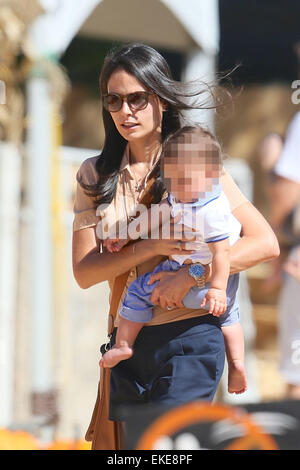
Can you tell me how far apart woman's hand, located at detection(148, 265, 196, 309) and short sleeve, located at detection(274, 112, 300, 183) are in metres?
1.75

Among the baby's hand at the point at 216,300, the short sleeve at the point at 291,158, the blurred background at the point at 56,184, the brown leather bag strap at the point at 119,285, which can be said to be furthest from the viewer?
the blurred background at the point at 56,184

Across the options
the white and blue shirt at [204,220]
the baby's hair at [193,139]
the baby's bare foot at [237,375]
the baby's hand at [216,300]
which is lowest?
the baby's bare foot at [237,375]

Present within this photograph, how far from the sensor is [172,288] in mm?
1603

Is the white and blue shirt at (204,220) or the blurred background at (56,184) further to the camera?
the blurred background at (56,184)

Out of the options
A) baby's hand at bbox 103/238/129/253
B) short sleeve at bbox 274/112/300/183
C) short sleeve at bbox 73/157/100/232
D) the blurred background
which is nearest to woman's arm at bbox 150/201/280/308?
baby's hand at bbox 103/238/129/253

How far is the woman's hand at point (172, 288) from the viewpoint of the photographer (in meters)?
1.60

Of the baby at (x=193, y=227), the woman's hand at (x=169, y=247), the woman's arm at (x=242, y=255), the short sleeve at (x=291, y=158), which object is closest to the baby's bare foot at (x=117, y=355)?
the baby at (x=193, y=227)

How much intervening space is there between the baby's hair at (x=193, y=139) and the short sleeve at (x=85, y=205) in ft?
0.65

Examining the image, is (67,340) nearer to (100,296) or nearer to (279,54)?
(100,296)

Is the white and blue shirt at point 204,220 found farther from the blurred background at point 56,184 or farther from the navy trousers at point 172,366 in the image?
the blurred background at point 56,184

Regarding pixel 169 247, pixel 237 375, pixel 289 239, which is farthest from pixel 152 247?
pixel 289 239

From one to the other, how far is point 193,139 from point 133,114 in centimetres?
15

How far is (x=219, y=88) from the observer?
1720 millimetres

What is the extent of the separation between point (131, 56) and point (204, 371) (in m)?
0.71
